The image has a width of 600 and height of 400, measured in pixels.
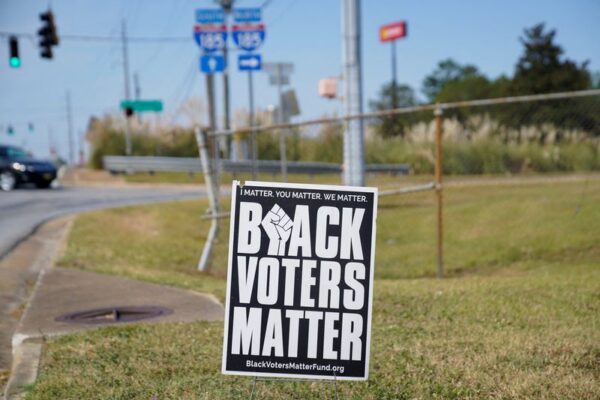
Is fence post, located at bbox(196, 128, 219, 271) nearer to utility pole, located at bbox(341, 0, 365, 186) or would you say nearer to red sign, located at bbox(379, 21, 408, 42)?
utility pole, located at bbox(341, 0, 365, 186)

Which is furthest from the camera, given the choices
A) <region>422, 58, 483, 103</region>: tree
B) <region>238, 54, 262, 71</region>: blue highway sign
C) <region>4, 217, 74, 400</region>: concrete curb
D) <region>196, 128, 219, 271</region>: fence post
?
Result: <region>422, 58, 483, 103</region>: tree

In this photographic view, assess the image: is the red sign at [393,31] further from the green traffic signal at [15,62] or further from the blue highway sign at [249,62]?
the blue highway sign at [249,62]

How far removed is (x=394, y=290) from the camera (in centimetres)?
765

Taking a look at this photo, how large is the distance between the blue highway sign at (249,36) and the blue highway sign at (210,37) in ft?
4.60

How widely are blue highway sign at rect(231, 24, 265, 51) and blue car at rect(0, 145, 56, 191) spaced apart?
34.0 ft

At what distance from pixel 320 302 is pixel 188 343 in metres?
2.04

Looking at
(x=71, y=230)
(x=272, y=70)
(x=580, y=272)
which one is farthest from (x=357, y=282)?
(x=272, y=70)

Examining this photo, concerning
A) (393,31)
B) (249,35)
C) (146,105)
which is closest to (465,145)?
(249,35)

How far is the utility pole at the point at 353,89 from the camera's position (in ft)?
36.8

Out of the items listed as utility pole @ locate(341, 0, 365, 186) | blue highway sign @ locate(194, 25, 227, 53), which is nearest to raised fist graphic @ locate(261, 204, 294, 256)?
utility pole @ locate(341, 0, 365, 186)

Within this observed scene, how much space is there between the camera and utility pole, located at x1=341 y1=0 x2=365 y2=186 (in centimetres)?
1123

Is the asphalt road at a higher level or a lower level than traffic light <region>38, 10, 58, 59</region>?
lower

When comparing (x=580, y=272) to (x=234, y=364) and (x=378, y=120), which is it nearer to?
(x=378, y=120)

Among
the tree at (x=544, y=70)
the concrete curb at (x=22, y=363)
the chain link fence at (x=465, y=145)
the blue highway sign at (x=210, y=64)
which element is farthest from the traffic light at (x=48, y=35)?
the tree at (x=544, y=70)
